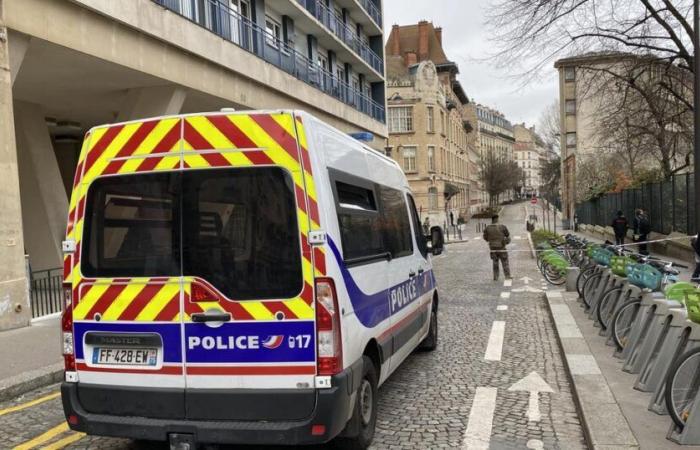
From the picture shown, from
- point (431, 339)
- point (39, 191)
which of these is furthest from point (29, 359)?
point (39, 191)

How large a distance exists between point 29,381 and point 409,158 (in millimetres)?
52148

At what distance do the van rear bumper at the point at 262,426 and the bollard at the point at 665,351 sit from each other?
2.82m

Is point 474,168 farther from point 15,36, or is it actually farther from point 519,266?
point 15,36

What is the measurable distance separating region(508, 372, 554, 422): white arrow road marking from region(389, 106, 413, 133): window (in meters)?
52.2

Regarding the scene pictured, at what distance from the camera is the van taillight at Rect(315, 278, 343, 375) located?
3592mm

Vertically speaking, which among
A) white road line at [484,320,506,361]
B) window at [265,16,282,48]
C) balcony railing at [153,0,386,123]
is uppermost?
window at [265,16,282,48]

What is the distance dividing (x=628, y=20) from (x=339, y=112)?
11190 mm

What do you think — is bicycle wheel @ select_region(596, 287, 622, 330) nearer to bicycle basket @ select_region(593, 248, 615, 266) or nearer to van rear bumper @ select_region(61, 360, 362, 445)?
bicycle basket @ select_region(593, 248, 615, 266)

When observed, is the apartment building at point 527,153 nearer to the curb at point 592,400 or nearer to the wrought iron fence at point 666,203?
the wrought iron fence at point 666,203

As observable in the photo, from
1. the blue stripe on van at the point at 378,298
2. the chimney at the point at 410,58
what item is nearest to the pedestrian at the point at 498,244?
the blue stripe on van at the point at 378,298

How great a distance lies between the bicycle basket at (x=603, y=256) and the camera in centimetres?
905

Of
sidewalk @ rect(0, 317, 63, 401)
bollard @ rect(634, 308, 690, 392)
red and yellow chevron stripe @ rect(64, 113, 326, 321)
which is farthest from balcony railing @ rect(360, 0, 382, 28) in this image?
red and yellow chevron stripe @ rect(64, 113, 326, 321)

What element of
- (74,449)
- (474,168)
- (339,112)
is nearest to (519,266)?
(339,112)

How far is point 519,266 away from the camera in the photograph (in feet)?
64.6
